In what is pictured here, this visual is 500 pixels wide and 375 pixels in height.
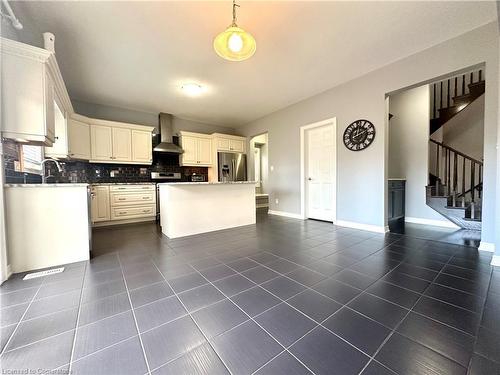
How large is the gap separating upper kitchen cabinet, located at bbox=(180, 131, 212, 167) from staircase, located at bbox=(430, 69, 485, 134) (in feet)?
17.8

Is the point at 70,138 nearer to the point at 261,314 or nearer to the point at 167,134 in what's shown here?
the point at 167,134

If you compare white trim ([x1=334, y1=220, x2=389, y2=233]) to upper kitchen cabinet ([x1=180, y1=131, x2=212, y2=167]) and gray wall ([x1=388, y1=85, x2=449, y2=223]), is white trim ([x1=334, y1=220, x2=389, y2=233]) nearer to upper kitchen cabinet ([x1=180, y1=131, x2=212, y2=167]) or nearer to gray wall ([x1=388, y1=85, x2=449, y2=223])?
gray wall ([x1=388, y1=85, x2=449, y2=223])

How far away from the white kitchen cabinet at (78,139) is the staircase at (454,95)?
280 inches

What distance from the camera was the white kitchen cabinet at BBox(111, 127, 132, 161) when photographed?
14.7 ft

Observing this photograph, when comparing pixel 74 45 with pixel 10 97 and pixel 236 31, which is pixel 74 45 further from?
pixel 236 31

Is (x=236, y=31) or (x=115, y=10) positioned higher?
(x=115, y=10)

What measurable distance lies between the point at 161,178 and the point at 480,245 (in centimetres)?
600

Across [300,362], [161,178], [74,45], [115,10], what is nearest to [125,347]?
[300,362]

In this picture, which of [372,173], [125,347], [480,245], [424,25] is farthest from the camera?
[372,173]

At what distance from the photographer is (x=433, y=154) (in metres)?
4.21

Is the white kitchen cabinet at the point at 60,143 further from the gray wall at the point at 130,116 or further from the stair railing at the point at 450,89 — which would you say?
the stair railing at the point at 450,89

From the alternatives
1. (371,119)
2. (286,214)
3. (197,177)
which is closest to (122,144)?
(197,177)

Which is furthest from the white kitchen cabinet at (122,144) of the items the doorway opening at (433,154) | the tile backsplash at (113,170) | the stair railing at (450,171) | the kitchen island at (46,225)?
the stair railing at (450,171)

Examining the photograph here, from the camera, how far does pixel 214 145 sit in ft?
19.2
